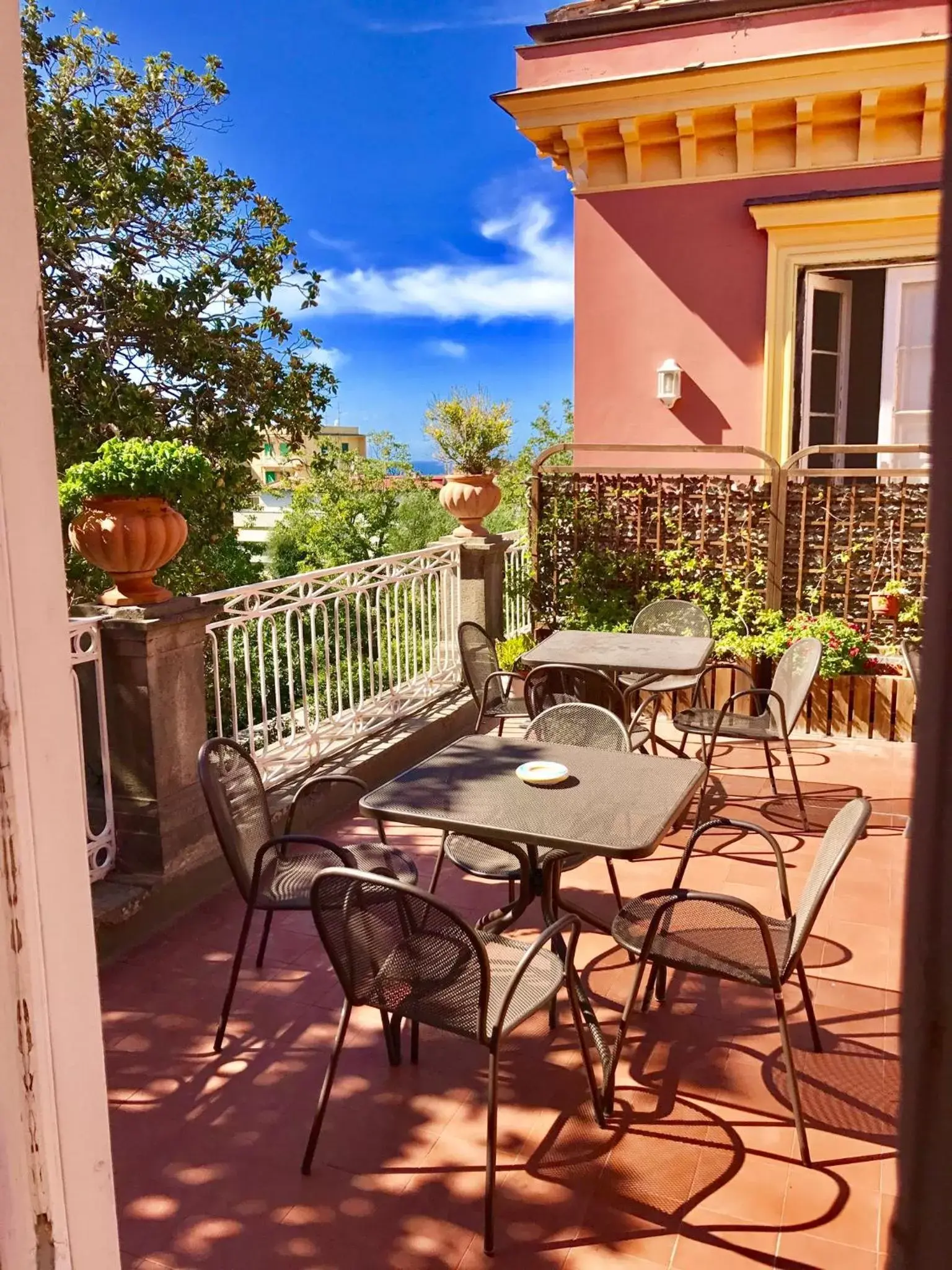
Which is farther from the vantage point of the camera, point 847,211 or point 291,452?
point 291,452

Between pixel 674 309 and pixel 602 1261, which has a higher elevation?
pixel 674 309

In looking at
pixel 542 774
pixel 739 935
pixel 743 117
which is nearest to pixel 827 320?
pixel 743 117

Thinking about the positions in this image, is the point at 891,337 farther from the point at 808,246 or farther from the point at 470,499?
the point at 470,499

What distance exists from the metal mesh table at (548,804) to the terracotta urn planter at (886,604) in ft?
12.8

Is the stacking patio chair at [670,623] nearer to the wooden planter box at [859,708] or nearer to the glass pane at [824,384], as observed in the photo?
the wooden planter box at [859,708]

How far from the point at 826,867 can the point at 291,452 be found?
8.49 meters

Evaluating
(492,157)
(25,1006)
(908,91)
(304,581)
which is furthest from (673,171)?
(492,157)

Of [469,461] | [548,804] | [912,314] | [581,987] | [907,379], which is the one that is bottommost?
[581,987]

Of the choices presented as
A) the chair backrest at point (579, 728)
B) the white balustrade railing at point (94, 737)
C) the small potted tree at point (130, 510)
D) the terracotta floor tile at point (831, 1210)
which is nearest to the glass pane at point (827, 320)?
the chair backrest at point (579, 728)

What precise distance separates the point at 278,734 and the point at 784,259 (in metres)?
5.97

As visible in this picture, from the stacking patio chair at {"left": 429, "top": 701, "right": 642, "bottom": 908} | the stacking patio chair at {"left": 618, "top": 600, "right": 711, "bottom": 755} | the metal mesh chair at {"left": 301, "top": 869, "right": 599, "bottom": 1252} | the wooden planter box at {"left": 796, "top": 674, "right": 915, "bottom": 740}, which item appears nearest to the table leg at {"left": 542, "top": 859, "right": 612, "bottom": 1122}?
the stacking patio chair at {"left": 429, "top": 701, "right": 642, "bottom": 908}

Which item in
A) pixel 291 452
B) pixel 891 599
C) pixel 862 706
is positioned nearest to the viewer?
pixel 862 706

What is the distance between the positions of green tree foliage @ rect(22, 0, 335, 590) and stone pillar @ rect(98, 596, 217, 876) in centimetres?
494

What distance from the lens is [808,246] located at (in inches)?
323
